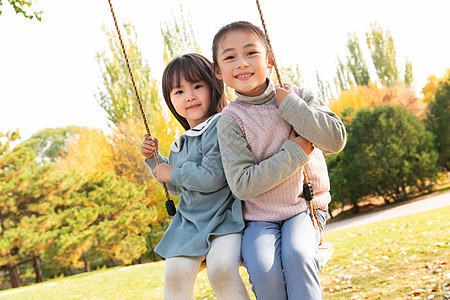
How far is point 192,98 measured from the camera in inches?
96.3

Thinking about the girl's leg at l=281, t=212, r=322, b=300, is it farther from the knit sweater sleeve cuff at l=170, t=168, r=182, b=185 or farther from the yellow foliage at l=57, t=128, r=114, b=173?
the yellow foliage at l=57, t=128, r=114, b=173

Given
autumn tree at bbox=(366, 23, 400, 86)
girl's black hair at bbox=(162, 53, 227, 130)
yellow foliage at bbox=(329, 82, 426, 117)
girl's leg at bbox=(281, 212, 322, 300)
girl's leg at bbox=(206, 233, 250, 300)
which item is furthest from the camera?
autumn tree at bbox=(366, 23, 400, 86)

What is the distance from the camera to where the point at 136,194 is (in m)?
14.4

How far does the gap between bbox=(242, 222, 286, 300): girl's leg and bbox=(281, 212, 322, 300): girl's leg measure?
0.03 m

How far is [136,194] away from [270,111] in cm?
1274

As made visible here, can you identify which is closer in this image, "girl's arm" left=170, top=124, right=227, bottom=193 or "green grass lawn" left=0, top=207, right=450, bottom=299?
"girl's arm" left=170, top=124, right=227, bottom=193

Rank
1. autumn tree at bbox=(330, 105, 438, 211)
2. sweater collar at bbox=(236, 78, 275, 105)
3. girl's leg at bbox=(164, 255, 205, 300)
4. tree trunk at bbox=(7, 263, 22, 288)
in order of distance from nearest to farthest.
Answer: girl's leg at bbox=(164, 255, 205, 300) → sweater collar at bbox=(236, 78, 275, 105) → tree trunk at bbox=(7, 263, 22, 288) → autumn tree at bbox=(330, 105, 438, 211)

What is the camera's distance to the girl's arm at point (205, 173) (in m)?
2.11

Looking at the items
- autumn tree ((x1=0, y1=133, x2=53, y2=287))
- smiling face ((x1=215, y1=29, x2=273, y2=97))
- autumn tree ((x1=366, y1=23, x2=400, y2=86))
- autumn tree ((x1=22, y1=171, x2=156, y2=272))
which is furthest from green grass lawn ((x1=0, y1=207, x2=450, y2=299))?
autumn tree ((x1=366, y1=23, x2=400, y2=86))

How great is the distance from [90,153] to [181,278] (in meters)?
Answer: 20.5

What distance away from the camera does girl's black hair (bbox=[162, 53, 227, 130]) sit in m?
2.45

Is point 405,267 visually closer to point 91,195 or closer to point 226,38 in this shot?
point 226,38

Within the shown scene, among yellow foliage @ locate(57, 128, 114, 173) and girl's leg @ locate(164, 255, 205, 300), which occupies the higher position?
yellow foliage @ locate(57, 128, 114, 173)

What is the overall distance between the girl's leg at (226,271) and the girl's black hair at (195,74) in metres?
0.84
